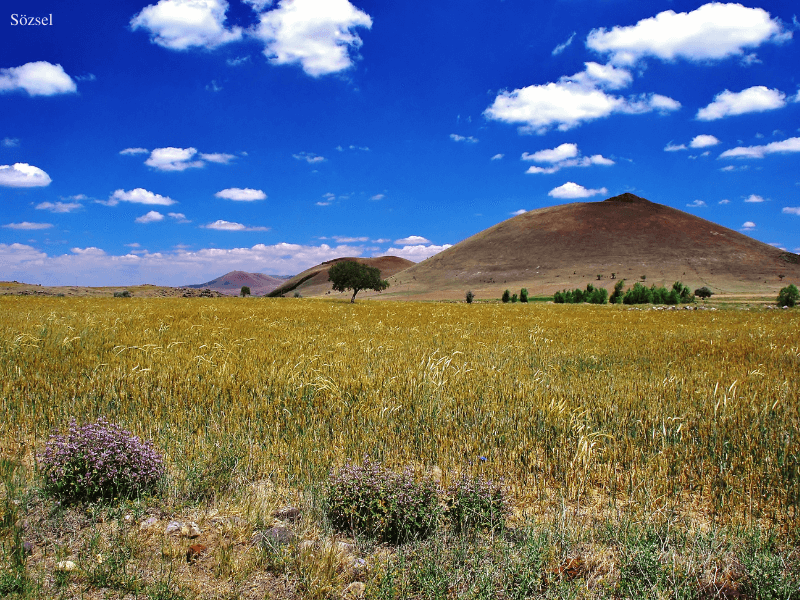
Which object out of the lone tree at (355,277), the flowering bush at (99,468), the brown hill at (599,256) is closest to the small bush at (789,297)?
the lone tree at (355,277)

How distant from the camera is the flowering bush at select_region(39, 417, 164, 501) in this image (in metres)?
3.49

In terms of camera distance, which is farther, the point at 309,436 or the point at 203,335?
the point at 203,335

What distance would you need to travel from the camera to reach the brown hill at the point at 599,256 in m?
127

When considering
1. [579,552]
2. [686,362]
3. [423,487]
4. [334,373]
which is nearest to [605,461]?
[579,552]

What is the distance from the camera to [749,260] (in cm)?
13750

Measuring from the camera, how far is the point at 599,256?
145m

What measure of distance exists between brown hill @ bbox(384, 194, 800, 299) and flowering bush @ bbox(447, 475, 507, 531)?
119687mm

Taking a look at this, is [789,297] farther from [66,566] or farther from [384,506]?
[66,566]

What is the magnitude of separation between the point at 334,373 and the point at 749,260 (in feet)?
578

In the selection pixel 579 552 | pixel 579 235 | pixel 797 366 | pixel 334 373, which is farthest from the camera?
pixel 579 235

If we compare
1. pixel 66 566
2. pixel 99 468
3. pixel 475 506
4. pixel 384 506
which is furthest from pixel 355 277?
pixel 66 566

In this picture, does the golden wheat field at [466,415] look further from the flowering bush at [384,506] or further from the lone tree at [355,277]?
the lone tree at [355,277]

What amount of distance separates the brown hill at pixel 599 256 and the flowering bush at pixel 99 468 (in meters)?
120

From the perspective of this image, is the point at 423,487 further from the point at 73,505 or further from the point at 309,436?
the point at 73,505
